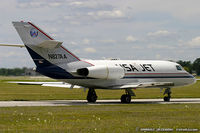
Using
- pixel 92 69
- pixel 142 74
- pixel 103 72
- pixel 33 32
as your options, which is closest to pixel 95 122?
pixel 92 69

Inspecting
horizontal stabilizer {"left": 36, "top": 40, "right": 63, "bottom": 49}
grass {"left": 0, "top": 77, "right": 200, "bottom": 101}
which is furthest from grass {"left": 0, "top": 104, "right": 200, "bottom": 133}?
grass {"left": 0, "top": 77, "right": 200, "bottom": 101}

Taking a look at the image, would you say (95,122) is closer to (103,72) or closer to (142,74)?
(103,72)

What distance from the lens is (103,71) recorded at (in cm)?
3572

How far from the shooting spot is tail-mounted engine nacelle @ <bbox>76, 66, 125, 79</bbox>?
1366 inches

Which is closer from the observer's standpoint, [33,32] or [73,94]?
[33,32]

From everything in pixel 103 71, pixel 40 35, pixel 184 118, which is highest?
pixel 40 35

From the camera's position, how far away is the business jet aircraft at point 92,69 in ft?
109

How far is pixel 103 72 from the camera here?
35.7 meters

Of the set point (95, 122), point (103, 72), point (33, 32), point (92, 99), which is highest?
point (33, 32)

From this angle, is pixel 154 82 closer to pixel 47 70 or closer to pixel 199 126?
pixel 47 70

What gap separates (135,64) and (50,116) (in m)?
16.9

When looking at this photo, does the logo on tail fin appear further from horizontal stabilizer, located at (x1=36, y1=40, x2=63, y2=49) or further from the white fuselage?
the white fuselage

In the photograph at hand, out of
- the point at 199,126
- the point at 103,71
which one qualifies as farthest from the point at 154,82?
the point at 199,126

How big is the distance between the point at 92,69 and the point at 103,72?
1.26 m
